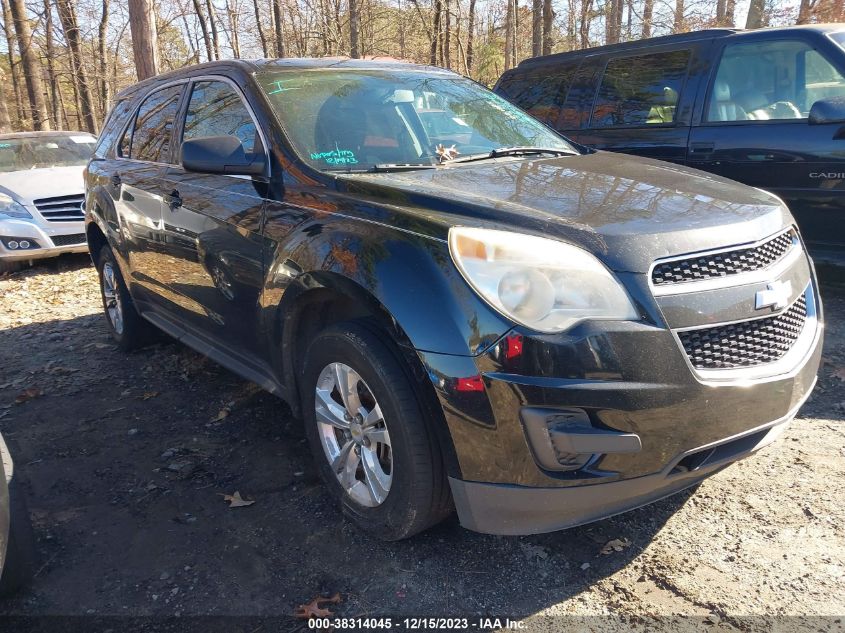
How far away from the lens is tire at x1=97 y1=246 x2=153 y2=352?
16.1 feet

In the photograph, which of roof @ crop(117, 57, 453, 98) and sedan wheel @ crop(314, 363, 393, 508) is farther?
roof @ crop(117, 57, 453, 98)

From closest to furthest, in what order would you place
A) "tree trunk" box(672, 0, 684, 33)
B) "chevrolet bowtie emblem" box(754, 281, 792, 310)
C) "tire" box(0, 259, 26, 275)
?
1. "chevrolet bowtie emblem" box(754, 281, 792, 310)
2. "tire" box(0, 259, 26, 275)
3. "tree trunk" box(672, 0, 684, 33)

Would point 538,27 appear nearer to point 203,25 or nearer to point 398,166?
point 203,25

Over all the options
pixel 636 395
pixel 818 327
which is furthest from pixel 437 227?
pixel 818 327

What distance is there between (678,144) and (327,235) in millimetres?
3795

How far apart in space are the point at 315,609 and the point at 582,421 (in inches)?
44.8

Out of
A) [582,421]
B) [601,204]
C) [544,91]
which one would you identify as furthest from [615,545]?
[544,91]

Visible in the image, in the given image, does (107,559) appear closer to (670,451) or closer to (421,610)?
(421,610)

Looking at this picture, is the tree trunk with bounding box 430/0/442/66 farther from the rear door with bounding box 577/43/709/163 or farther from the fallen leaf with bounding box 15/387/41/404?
the fallen leaf with bounding box 15/387/41/404

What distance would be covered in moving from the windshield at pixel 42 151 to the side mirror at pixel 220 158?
745 cm

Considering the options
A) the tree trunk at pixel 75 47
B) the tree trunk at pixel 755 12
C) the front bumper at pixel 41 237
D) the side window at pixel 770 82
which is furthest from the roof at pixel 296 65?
the tree trunk at pixel 75 47

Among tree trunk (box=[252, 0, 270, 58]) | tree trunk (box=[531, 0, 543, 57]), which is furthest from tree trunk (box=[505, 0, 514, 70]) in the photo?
tree trunk (box=[252, 0, 270, 58])

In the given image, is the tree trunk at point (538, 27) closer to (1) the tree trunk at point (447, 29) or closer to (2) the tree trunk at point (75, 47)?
(1) the tree trunk at point (447, 29)

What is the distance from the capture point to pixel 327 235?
8.38ft
